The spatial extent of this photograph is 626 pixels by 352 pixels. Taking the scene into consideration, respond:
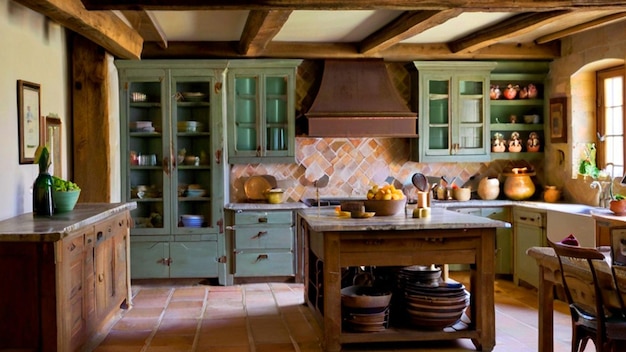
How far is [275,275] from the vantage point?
680 cm

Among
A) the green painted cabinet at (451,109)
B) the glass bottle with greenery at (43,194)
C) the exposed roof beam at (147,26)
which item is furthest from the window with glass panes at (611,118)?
the glass bottle with greenery at (43,194)

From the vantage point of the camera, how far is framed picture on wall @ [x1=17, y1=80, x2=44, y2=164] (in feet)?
15.2

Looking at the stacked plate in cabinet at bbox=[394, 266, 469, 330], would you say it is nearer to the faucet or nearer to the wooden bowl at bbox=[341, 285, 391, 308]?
the wooden bowl at bbox=[341, 285, 391, 308]

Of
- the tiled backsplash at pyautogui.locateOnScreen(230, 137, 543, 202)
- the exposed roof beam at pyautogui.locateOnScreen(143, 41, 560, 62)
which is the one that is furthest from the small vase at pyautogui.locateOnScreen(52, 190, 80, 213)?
the tiled backsplash at pyautogui.locateOnScreen(230, 137, 543, 202)

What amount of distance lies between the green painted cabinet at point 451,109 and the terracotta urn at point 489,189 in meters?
0.26

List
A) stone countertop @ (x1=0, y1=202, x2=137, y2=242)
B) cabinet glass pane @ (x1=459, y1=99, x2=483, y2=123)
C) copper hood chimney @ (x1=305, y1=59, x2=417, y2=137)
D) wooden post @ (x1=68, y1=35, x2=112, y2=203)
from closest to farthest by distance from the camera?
stone countertop @ (x1=0, y1=202, x2=137, y2=242)
wooden post @ (x1=68, y1=35, x2=112, y2=203)
copper hood chimney @ (x1=305, y1=59, x2=417, y2=137)
cabinet glass pane @ (x1=459, y1=99, x2=483, y2=123)

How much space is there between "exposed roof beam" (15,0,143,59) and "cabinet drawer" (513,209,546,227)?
412 centimetres

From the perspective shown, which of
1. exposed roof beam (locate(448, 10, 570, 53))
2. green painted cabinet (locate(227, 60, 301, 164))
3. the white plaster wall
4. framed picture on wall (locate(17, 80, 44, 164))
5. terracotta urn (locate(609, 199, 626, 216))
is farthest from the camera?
green painted cabinet (locate(227, 60, 301, 164))

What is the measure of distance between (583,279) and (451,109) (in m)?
4.23

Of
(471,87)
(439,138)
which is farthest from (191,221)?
(471,87)

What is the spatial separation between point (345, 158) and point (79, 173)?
9.50 ft

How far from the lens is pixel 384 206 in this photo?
Answer: 4805 mm

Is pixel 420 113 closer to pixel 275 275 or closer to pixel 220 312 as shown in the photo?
pixel 275 275

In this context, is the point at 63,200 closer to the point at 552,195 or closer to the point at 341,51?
the point at 341,51
